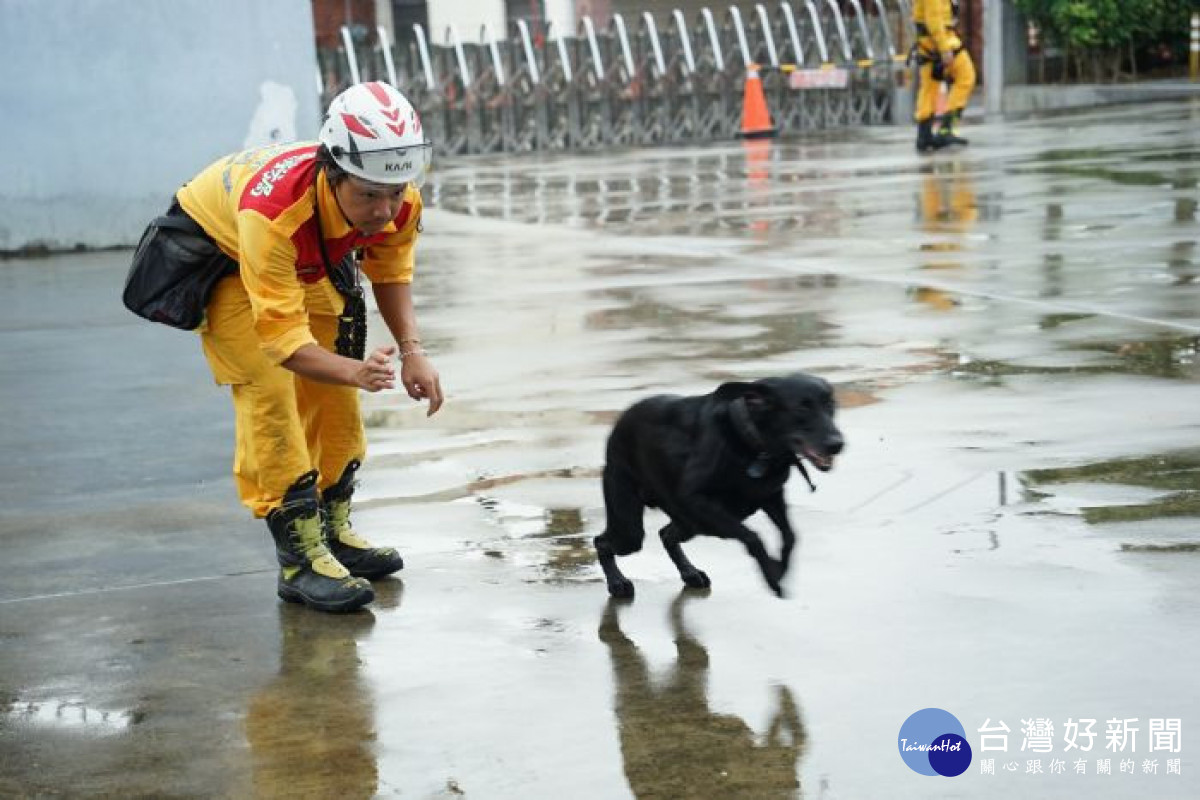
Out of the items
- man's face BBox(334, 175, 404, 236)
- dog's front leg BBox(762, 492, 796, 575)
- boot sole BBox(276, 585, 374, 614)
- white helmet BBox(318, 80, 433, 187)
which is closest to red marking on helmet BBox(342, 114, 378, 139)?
white helmet BBox(318, 80, 433, 187)

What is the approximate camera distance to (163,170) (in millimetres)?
15758

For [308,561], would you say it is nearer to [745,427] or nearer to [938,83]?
[745,427]

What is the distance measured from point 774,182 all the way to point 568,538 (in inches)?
508

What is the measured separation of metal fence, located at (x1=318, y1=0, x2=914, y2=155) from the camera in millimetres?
28250

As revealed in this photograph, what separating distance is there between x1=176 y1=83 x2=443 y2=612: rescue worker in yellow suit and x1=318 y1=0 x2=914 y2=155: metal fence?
2225 centimetres

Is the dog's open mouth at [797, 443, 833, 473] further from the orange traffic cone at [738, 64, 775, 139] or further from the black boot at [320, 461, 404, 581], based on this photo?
the orange traffic cone at [738, 64, 775, 139]

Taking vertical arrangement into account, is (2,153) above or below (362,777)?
above

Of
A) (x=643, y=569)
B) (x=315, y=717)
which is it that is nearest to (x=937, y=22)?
(x=643, y=569)

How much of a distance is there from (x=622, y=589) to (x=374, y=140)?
1.35 meters

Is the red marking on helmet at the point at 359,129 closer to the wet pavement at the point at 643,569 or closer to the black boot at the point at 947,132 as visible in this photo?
the wet pavement at the point at 643,569

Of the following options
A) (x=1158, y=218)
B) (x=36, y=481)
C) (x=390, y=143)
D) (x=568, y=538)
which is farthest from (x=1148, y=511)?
(x=1158, y=218)

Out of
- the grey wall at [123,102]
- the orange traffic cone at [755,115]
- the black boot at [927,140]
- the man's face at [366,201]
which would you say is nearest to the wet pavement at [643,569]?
the man's face at [366,201]

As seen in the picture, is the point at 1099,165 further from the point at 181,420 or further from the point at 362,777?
the point at 362,777

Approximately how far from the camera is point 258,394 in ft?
17.9
